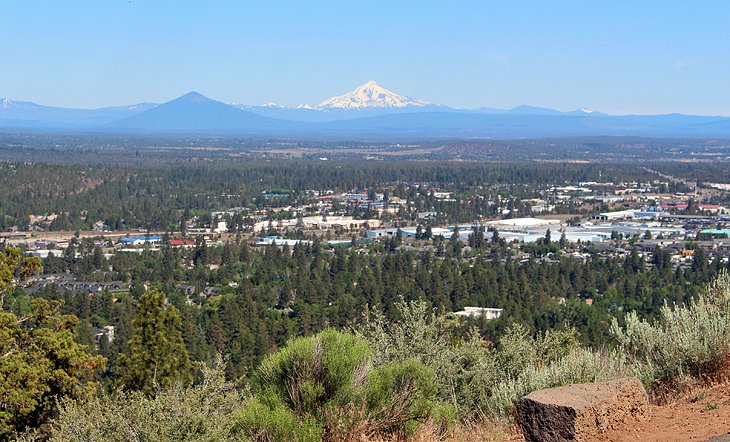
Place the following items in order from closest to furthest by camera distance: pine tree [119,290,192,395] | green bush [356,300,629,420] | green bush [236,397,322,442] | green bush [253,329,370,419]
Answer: green bush [236,397,322,442] < green bush [253,329,370,419] < green bush [356,300,629,420] < pine tree [119,290,192,395]

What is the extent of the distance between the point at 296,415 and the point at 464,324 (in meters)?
19.7

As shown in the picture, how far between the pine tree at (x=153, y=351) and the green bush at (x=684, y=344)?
10.5m

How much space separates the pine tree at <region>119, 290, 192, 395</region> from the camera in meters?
19.5

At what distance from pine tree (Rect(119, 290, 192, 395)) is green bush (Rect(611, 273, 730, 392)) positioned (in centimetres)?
1048

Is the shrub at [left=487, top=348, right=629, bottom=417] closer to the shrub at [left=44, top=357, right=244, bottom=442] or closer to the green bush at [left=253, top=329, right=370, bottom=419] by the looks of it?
the green bush at [left=253, top=329, right=370, bottom=419]

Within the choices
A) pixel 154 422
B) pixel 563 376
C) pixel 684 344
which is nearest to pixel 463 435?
pixel 563 376

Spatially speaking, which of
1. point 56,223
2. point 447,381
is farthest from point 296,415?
point 56,223

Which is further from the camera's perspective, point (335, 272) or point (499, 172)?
point (499, 172)

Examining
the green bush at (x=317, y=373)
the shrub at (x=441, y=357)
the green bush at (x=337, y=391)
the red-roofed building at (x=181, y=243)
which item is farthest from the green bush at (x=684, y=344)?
the red-roofed building at (x=181, y=243)

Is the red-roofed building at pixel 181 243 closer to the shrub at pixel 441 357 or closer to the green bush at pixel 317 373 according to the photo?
the shrub at pixel 441 357

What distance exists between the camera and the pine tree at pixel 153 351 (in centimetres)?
1945

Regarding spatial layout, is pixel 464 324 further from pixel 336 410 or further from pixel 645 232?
pixel 645 232

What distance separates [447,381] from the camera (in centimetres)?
1402

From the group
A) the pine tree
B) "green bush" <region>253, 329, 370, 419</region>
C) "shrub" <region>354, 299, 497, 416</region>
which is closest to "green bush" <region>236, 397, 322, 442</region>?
"green bush" <region>253, 329, 370, 419</region>
